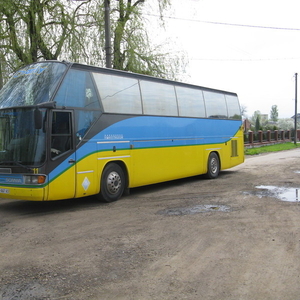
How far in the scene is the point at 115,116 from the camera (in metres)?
9.98

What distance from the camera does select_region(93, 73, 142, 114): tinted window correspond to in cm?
974

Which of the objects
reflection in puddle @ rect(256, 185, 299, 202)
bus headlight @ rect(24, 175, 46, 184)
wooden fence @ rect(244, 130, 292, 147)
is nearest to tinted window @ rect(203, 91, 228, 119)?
reflection in puddle @ rect(256, 185, 299, 202)

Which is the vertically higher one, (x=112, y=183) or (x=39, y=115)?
(x=39, y=115)

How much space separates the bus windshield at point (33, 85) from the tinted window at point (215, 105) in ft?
22.6

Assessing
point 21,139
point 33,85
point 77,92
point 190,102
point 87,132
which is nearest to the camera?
point 21,139

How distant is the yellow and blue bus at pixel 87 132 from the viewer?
8312mm

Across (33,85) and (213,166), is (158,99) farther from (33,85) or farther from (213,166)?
(213,166)

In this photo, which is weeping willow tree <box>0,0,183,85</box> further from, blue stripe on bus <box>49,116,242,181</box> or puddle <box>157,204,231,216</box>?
puddle <box>157,204,231,216</box>

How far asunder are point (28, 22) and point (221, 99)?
8.37m

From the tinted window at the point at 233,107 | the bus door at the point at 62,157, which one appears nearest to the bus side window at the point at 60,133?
the bus door at the point at 62,157

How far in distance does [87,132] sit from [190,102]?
5.22m

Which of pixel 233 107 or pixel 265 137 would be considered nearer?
pixel 233 107

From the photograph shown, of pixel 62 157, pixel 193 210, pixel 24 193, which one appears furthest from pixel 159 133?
pixel 24 193

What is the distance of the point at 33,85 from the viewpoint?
8836 millimetres
